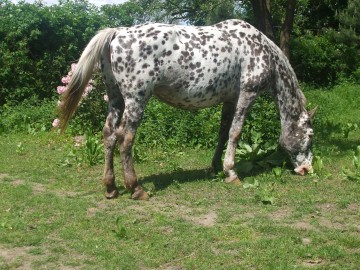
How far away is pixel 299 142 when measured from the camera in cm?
794

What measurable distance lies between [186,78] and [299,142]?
1968mm

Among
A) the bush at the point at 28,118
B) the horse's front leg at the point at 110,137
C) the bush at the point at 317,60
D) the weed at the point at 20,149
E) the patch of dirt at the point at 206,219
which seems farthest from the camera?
the bush at the point at 317,60

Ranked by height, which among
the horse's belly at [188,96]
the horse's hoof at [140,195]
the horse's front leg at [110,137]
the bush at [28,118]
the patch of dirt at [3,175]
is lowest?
the bush at [28,118]

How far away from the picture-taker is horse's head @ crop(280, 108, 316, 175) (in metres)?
7.94

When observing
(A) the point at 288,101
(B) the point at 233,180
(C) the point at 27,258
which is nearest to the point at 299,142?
(A) the point at 288,101

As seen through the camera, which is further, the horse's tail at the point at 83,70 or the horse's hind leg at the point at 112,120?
the horse's hind leg at the point at 112,120

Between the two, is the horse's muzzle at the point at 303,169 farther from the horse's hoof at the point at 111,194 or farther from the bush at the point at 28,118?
the bush at the point at 28,118

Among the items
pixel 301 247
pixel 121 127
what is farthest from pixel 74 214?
pixel 301 247

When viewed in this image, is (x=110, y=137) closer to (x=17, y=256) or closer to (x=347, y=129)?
(x=17, y=256)

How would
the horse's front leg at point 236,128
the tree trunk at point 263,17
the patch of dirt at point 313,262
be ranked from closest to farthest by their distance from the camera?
1. the patch of dirt at point 313,262
2. the horse's front leg at point 236,128
3. the tree trunk at point 263,17

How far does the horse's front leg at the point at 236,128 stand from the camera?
24.6ft

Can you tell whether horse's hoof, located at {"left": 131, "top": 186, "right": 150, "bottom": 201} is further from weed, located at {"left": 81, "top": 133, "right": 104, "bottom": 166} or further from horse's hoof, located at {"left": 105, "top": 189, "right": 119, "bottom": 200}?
weed, located at {"left": 81, "top": 133, "right": 104, "bottom": 166}

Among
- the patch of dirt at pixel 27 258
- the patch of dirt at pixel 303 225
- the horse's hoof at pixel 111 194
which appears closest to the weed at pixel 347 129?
the patch of dirt at pixel 303 225

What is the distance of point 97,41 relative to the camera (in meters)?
6.75
